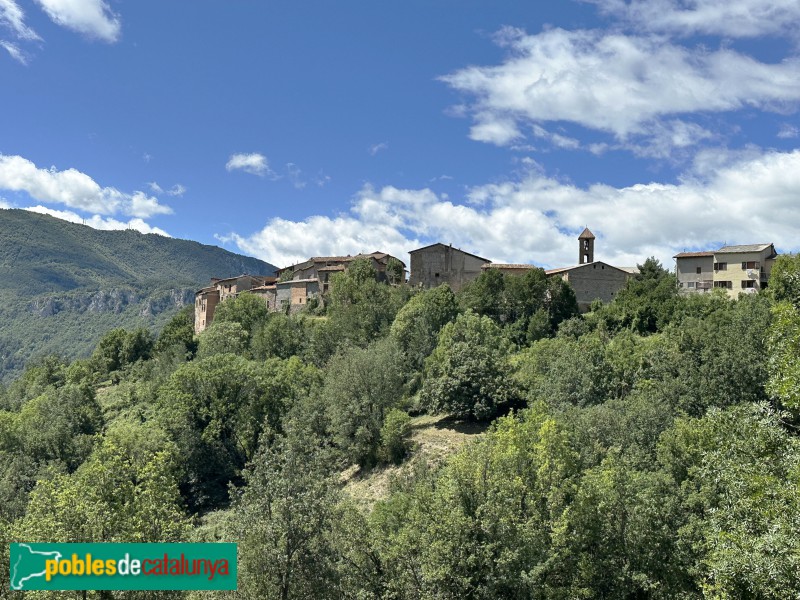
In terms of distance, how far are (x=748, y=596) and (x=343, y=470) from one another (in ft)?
105

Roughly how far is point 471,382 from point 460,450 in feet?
46.3

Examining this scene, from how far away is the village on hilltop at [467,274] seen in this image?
221 ft

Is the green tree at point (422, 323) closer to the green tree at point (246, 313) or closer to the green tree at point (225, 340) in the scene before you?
the green tree at point (225, 340)

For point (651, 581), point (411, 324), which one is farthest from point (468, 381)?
point (651, 581)

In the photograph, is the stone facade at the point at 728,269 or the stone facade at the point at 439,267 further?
the stone facade at the point at 439,267

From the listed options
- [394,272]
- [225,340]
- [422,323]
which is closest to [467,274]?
[394,272]

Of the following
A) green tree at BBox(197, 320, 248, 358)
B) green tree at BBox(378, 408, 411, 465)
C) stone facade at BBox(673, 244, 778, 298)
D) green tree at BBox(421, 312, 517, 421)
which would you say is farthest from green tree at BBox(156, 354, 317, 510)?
stone facade at BBox(673, 244, 778, 298)

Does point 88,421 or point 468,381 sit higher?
point 468,381

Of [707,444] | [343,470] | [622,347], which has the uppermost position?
[622,347]

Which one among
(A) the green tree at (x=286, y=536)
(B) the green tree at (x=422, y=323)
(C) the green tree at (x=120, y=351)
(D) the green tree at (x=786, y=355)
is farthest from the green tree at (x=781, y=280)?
(C) the green tree at (x=120, y=351)

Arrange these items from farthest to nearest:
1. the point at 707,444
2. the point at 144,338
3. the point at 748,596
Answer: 1. the point at 144,338
2. the point at 707,444
3. the point at 748,596

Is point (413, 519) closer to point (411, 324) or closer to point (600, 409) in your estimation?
point (600, 409)

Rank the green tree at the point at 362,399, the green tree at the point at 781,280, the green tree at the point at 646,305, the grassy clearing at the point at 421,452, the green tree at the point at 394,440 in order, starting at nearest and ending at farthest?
the grassy clearing at the point at 421,452 < the green tree at the point at 394,440 < the green tree at the point at 362,399 < the green tree at the point at 781,280 < the green tree at the point at 646,305

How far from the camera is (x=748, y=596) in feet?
45.4
